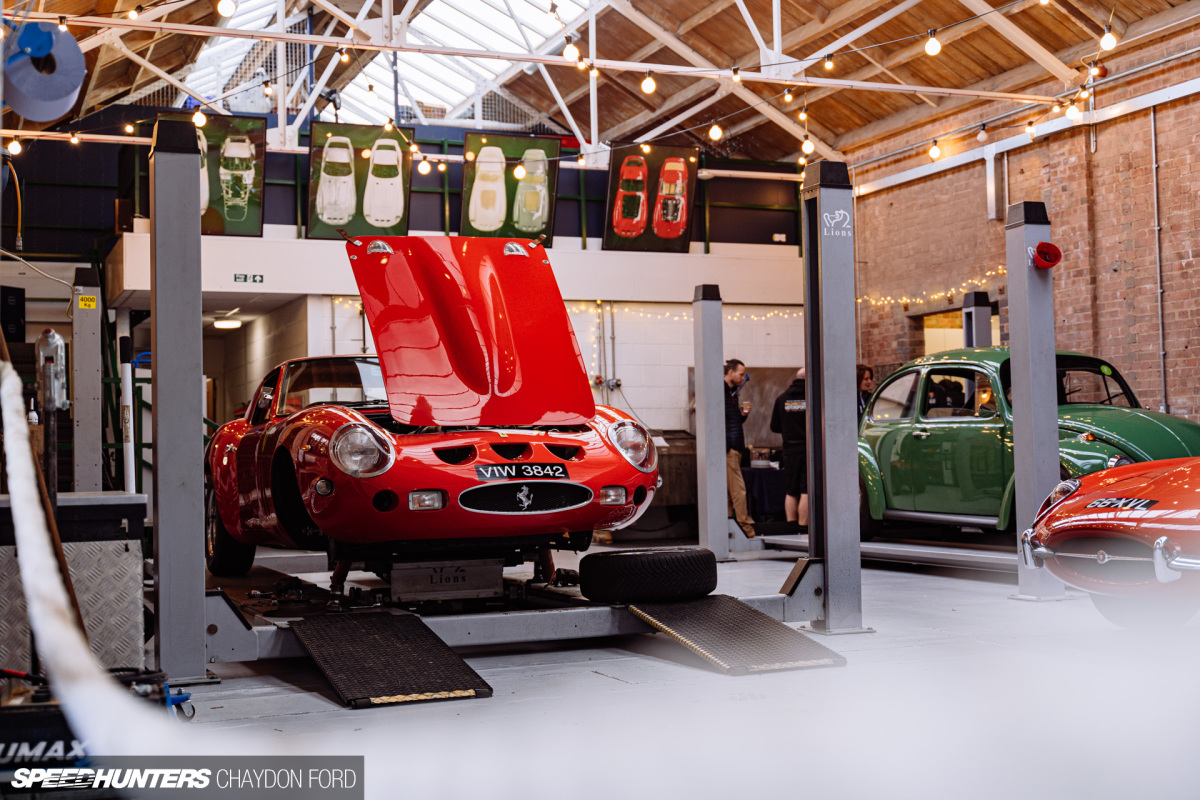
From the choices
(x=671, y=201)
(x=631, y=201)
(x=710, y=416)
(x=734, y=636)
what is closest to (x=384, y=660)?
(x=734, y=636)

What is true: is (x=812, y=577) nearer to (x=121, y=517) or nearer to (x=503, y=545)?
(x=503, y=545)

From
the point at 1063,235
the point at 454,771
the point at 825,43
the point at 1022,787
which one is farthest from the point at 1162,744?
the point at 825,43

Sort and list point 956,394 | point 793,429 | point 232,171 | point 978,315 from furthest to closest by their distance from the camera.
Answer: point 232,171
point 978,315
point 793,429
point 956,394

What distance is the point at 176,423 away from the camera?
4418mm

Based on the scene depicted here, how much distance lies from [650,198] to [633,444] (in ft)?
39.6

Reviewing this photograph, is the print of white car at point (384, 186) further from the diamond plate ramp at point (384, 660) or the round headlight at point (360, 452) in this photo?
the diamond plate ramp at point (384, 660)

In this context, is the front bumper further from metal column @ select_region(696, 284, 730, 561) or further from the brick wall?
the brick wall

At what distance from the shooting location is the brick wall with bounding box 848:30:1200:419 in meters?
12.2

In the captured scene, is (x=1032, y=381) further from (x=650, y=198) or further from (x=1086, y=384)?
(x=650, y=198)

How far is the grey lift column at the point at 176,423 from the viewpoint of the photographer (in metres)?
4.38

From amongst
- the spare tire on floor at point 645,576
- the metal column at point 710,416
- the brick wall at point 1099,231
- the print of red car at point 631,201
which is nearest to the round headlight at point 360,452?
the spare tire on floor at point 645,576

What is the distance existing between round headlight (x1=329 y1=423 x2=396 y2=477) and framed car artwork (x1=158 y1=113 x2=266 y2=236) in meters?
11.2

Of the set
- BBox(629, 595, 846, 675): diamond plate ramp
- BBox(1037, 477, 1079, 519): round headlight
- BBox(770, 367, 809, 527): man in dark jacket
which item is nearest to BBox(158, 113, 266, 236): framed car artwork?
BBox(770, 367, 809, 527): man in dark jacket

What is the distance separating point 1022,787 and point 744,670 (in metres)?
1.76
